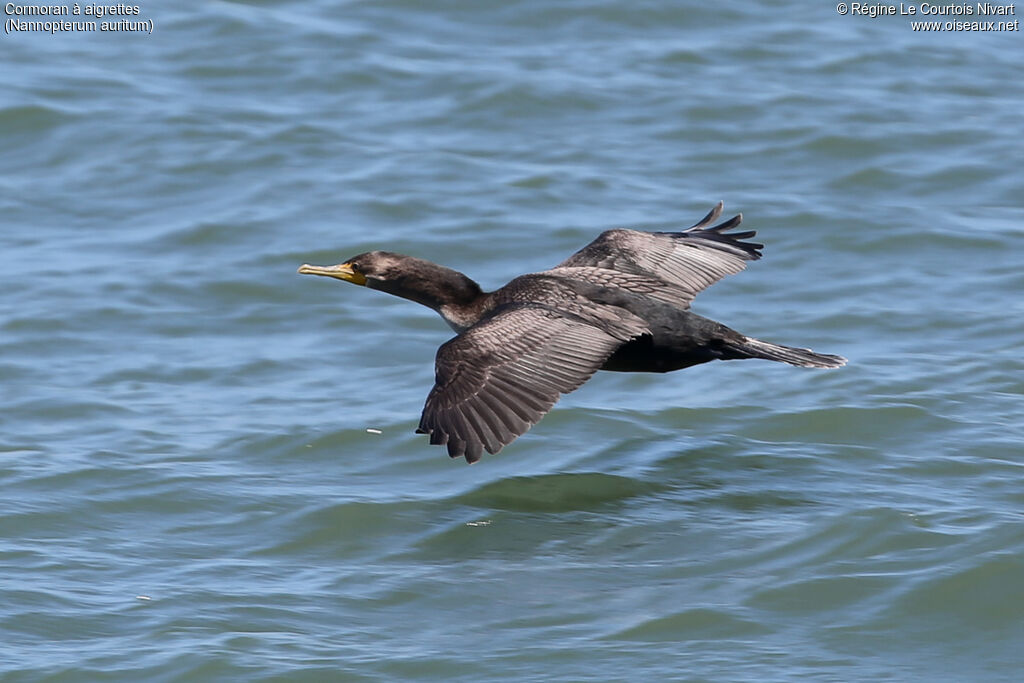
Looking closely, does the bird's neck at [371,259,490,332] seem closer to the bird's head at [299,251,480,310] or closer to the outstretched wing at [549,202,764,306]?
the bird's head at [299,251,480,310]

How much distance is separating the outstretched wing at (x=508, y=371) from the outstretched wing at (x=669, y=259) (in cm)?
93

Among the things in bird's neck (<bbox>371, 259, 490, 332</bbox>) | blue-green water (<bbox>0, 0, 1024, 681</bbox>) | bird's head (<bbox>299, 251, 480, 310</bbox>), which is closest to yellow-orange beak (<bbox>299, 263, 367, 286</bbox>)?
bird's head (<bbox>299, 251, 480, 310</bbox>)

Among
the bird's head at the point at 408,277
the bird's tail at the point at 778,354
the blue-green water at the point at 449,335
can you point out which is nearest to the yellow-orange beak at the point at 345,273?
the bird's head at the point at 408,277

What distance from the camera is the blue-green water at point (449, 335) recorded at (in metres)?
6.64

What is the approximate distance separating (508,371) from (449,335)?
10.1ft

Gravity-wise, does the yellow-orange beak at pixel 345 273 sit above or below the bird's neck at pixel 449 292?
above

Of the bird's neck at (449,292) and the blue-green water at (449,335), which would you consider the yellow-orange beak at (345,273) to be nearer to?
the bird's neck at (449,292)

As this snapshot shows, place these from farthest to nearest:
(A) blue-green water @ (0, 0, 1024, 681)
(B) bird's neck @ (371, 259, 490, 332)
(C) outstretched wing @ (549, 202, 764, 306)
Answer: (C) outstretched wing @ (549, 202, 764, 306) < (B) bird's neck @ (371, 259, 490, 332) < (A) blue-green water @ (0, 0, 1024, 681)

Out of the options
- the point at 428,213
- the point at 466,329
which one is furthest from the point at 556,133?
the point at 466,329

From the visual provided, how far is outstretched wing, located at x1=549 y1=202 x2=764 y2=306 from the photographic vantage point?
351 inches

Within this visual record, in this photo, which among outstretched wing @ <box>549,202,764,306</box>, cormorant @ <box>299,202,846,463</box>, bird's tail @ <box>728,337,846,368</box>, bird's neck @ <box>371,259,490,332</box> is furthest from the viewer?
outstretched wing @ <box>549,202,764,306</box>

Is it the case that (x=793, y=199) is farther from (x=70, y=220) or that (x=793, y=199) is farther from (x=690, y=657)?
(x=690, y=657)

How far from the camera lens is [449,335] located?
10.5m

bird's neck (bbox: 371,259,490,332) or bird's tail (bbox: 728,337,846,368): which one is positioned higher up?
bird's neck (bbox: 371,259,490,332)
